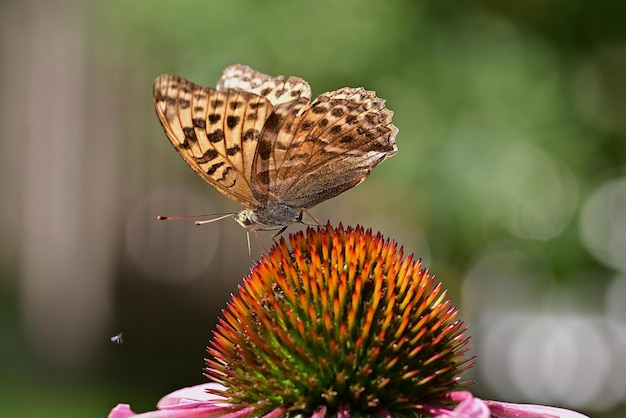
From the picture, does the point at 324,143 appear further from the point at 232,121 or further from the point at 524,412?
the point at 524,412

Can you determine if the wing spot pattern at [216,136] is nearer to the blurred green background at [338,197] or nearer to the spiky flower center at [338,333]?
the spiky flower center at [338,333]

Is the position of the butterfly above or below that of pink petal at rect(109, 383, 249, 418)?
above

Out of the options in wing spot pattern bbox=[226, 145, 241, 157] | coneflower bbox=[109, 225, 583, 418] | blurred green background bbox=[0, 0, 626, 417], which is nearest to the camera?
coneflower bbox=[109, 225, 583, 418]

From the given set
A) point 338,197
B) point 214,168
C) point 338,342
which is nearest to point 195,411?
point 338,342

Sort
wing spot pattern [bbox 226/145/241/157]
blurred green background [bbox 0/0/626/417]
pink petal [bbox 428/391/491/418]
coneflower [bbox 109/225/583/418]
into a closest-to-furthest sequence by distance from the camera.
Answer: pink petal [bbox 428/391/491/418]
coneflower [bbox 109/225/583/418]
wing spot pattern [bbox 226/145/241/157]
blurred green background [bbox 0/0/626/417]

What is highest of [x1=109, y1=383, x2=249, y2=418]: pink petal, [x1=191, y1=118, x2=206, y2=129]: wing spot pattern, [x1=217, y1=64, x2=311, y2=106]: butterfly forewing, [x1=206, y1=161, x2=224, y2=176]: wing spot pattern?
[x1=217, y1=64, x2=311, y2=106]: butterfly forewing

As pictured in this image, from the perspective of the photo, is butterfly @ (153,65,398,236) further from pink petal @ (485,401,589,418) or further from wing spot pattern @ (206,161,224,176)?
pink petal @ (485,401,589,418)

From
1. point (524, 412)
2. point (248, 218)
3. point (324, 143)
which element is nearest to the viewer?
point (524, 412)

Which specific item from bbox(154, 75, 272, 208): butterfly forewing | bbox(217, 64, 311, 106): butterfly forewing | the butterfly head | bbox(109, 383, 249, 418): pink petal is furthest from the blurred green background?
bbox(109, 383, 249, 418): pink petal
